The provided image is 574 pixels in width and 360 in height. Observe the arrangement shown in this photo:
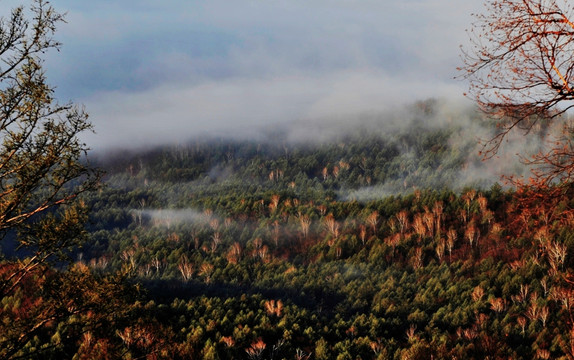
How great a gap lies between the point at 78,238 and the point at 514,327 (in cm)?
11378

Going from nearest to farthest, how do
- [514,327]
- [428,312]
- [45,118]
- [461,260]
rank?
1. [45,118]
2. [514,327]
3. [428,312]
4. [461,260]

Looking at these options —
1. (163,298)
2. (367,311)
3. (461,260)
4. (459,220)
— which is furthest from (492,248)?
(163,298)

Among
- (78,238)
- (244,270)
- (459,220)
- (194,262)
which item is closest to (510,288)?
(459,220)

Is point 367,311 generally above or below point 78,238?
below

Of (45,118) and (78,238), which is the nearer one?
(45,118)

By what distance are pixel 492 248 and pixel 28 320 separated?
577ft

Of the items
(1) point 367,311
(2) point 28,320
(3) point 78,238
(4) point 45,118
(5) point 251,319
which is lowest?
(1) point 367,311

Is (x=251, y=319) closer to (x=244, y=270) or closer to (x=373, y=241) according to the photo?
(x=244, y=270)

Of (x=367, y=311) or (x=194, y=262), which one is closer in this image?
(x=367, y=311)

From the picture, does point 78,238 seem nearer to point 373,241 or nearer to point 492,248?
point 492,248

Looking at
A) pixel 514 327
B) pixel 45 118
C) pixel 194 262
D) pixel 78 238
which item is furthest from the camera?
pixel 194 262

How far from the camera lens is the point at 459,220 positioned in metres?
195

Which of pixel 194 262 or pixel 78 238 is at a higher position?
pixel 78 238

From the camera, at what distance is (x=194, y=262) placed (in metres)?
187
